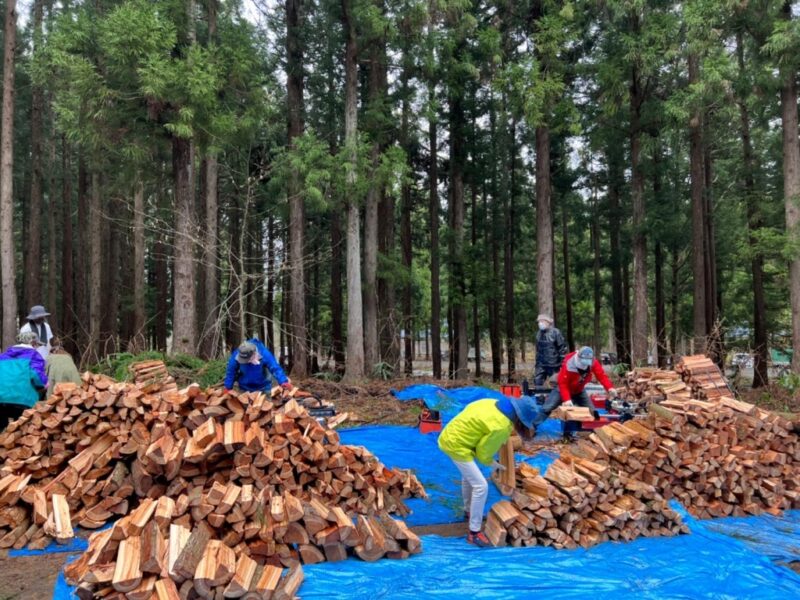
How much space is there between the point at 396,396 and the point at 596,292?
743 inches

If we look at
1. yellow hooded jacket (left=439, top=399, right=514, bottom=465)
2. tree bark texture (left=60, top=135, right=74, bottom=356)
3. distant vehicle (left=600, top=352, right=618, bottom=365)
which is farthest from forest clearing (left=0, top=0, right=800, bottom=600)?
distant vehicle (left=600, top=352, right=618, bottom=365)

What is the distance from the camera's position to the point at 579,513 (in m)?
5.50

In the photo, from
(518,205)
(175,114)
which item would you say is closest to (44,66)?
(175,114)

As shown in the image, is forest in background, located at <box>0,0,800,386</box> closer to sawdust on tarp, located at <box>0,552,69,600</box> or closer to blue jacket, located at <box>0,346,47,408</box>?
blue jacket, located at <box>0,346,47,408</box>

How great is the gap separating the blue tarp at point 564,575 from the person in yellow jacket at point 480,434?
1.06 ft

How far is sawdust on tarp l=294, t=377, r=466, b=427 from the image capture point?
1136cm

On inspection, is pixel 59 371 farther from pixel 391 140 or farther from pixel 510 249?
pixel 510 249

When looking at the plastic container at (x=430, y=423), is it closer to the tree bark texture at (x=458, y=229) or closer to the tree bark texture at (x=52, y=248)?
the tree bark texture at (x=458, y=229)

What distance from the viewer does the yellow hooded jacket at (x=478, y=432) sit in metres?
5.27

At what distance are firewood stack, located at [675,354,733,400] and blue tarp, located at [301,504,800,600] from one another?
18.1 feet

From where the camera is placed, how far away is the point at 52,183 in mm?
23141

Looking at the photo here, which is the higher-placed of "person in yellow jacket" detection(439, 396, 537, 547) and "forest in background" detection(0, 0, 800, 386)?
"forest in background" detection(0, 0, 800, 386)

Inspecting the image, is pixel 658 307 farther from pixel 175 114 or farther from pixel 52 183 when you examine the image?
pixel 52 183

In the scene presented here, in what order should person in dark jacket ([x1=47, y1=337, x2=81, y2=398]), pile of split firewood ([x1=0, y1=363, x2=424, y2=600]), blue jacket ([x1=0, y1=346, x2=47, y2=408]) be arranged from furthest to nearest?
1. person in dark jacket ([x1=47, y1=337, x2=81, y2=398])
2. blue jacket ([x1=0, y1=346, x2=47, y2=408])
3. pile of split firewood ([x1=0, y1=363, x2=424, y2=600])
